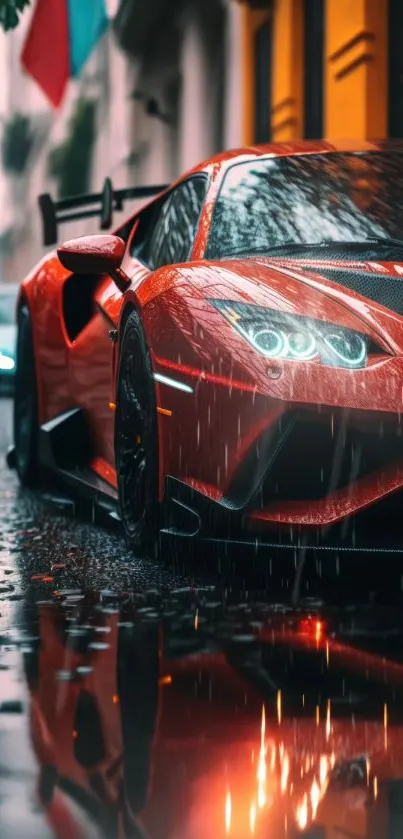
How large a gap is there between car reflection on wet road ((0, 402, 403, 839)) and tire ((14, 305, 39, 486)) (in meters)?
2.30

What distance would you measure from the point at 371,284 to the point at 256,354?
447 mm

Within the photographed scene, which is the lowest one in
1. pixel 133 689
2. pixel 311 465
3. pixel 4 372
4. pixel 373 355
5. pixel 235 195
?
pixel 4 372

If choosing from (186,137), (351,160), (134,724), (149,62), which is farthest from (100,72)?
(134,724)

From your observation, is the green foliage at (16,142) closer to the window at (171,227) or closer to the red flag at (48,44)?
the red flag at (48,44)

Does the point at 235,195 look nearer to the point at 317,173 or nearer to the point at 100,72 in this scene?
the point at 317,173

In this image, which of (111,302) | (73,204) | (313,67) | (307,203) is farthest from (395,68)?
(307,203)

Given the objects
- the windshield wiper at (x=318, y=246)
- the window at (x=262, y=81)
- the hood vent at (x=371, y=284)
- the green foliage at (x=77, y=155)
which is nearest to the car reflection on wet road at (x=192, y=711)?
the hood vent at (x=371, y=284)

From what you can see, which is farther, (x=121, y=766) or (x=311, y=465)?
(x=311, y=465)

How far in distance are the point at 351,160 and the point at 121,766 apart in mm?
3135

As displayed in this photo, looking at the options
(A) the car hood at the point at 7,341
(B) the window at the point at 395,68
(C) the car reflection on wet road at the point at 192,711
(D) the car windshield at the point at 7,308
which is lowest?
(A) the car hood at the point at 7,341

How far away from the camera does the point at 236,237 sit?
5.18 m

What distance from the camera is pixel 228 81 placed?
20516 mm

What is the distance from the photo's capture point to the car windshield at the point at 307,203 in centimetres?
516

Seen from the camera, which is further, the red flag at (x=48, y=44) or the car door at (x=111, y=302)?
the red flag at (x=48, y=44)
